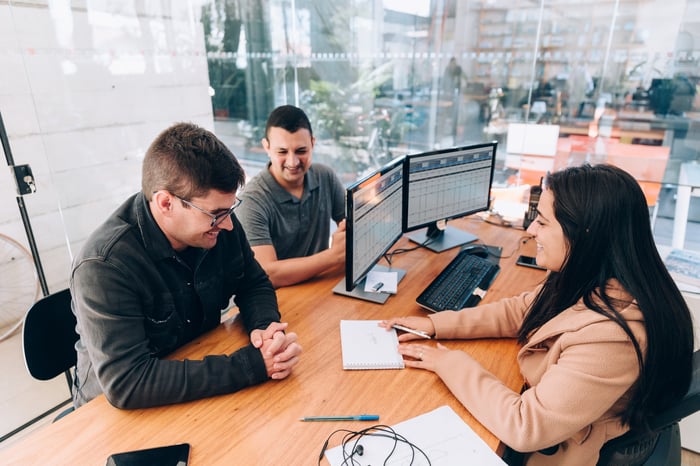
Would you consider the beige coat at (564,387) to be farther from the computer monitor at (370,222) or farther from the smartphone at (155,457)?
the smartphone at (155,457)

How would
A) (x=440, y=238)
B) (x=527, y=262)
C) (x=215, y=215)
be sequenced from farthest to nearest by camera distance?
(x=440, y=238), (x=527, y=262), (x=215, y=215)

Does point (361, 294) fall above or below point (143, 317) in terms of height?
below

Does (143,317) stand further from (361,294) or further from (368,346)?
(361,294)

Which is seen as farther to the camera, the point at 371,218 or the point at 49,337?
the point at 371,218

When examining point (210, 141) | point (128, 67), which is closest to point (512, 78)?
point (128, 67)

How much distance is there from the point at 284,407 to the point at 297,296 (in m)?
0.58

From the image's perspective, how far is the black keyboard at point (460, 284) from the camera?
1.49 metres

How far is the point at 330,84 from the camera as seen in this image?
4.16 meters

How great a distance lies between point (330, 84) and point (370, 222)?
9.88ft

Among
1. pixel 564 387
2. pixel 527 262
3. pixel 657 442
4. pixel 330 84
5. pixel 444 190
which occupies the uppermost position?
pixel 330 84

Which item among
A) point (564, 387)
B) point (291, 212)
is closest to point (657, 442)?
point (564, 387)

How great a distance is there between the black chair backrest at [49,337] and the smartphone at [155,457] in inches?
23.8

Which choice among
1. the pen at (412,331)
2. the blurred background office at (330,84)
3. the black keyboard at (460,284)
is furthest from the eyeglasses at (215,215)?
the blurred background office at (330,84)

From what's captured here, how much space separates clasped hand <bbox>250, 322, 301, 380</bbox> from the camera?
113 centimetres
